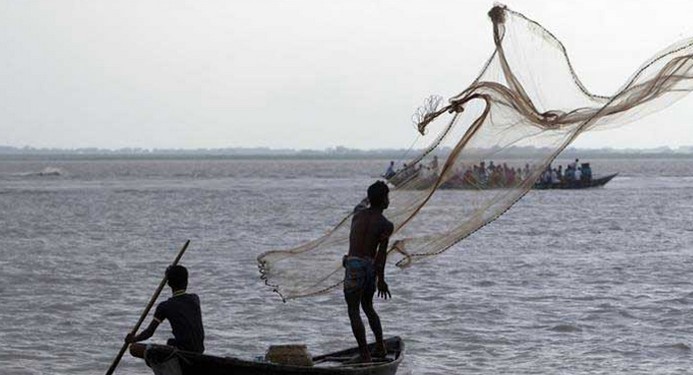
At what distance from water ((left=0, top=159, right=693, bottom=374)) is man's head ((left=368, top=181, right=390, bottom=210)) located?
11.1 feet

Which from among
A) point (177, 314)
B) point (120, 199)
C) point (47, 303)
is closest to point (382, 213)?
point (177, 314)

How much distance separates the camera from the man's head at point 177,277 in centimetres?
900

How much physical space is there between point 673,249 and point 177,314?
21182 millimetres

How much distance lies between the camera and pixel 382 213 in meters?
10.2

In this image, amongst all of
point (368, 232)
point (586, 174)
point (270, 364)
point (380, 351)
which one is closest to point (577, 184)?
point (586, 174)

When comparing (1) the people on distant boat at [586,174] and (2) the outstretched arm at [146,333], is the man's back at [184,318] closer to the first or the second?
(2) the outstretched arm at [146,333]

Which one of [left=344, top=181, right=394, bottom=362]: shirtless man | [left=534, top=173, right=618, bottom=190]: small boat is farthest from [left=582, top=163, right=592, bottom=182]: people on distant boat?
[left=344, top=181, right=394, bottom=362]: shirtless man

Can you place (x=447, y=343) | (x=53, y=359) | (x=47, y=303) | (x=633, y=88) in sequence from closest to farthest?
(x=633, y=88), (x=53, y=359), (x=447, y=343), (x=47, y=303)

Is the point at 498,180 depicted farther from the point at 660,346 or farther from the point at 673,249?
the point at 673,249

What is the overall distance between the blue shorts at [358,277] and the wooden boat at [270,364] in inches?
25.1

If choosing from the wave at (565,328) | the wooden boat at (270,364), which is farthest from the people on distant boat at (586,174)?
the wooden boat at (270,364)

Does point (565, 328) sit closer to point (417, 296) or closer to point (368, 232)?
point (417, 296)

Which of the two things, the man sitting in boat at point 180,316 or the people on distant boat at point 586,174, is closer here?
the man sitting in boat at point 180,316

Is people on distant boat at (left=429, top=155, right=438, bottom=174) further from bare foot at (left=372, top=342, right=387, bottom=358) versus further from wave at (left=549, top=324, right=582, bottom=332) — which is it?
wave at (left=549, top=324, right=582, bottom=332)
